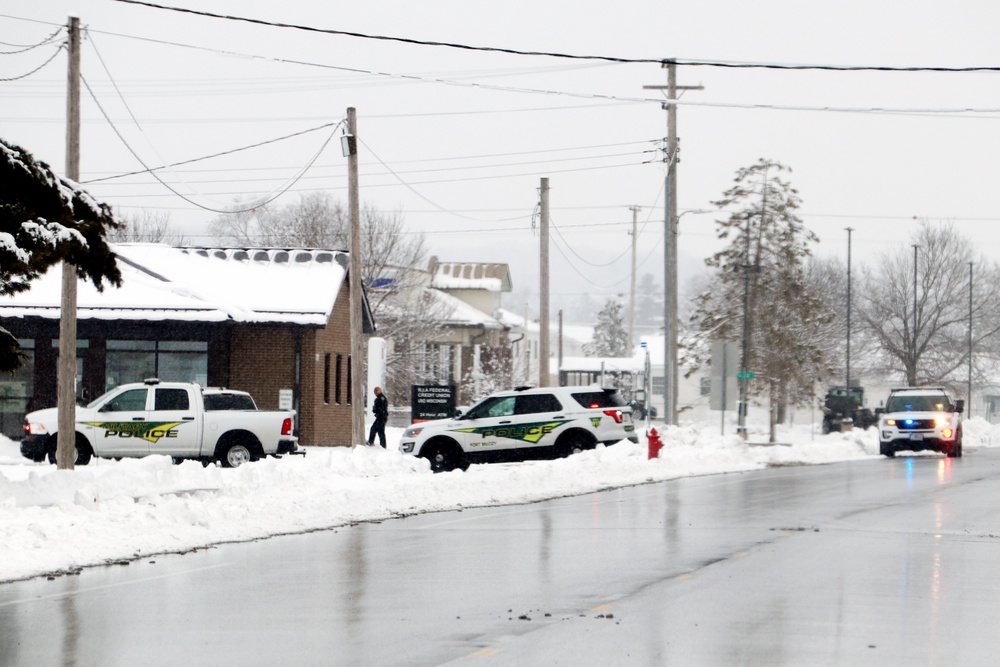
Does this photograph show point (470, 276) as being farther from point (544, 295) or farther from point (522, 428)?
point (522, 428)

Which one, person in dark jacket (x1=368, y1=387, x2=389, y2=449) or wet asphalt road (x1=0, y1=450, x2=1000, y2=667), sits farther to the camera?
person in dark jacket (x1=368, y1=387, x2=389, y2=449)

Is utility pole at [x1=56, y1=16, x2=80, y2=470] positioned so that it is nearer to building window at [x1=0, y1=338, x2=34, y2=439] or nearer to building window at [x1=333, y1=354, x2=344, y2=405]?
building window at [x1=0, y1=338, x2=34, y2=439]

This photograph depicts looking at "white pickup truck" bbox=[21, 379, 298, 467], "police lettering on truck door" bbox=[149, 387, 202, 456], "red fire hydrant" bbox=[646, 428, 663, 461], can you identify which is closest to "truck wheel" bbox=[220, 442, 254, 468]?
"white pickup truck" bbox=[21, 379, 298, 467]

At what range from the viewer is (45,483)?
19.3 metres

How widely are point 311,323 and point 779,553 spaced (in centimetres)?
2462

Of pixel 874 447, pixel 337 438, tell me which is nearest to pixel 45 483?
pixel 337 438

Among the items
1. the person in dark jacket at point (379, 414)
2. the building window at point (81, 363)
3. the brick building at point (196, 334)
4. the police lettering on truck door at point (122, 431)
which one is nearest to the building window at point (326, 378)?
the brick building at point (196, 334)

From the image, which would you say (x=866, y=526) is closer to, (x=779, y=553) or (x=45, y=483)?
(x=779, y=553)

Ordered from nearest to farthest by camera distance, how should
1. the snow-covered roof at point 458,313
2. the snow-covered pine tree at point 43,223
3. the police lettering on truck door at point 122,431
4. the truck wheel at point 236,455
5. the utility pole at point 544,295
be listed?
the snow-covered pine tree at point 43,223 < the police lettering on truck door at point 122,431 < the truck wheel at point 236,455 < the utility pole at point 544,295 < the snow-covered roof at point 458,313

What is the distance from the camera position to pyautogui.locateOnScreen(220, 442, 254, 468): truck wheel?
29.4 metres

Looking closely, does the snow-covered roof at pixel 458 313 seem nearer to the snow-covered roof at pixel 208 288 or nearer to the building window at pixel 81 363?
the snow-covered roof at pixel 208 288

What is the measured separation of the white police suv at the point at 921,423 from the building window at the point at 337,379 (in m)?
16.3

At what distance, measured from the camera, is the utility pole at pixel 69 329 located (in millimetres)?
23516

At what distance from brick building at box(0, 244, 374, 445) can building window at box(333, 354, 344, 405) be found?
479 mm
